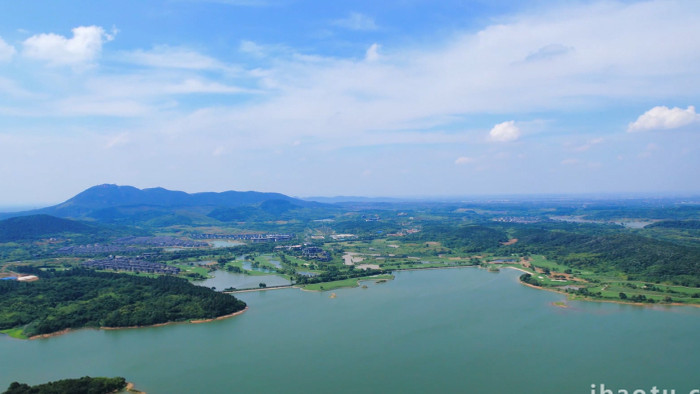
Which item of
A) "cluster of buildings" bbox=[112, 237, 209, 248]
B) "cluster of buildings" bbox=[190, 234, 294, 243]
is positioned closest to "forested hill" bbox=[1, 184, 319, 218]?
"cluster of buildings" bbox=[190, 234, 294, 243]

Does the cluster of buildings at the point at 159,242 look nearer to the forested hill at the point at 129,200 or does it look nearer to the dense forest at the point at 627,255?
the dense forest at the point at 627,255

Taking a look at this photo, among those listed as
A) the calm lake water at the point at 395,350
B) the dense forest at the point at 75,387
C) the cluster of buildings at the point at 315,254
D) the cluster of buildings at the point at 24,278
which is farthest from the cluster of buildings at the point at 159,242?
the dense forest at the point at 75,387

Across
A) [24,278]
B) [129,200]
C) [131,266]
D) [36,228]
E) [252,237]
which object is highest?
[129,200]

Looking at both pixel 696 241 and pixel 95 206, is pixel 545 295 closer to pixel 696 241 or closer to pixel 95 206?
pixel 696 241

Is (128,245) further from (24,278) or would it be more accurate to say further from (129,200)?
(129,200)

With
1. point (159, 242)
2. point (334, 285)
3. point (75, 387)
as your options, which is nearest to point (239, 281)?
point (334, 285)

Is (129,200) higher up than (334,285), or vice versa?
(129,200)

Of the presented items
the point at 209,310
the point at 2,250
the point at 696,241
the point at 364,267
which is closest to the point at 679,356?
the point at 209,310
